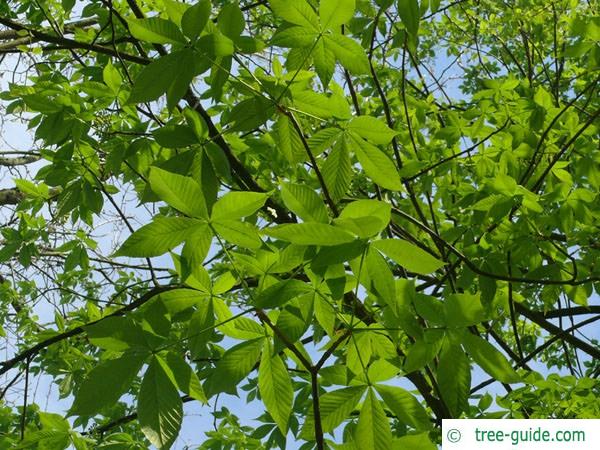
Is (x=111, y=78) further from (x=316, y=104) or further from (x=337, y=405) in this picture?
(x=337, y=405)

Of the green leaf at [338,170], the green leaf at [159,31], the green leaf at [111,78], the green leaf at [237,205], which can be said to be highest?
the green leaf at [111,78]

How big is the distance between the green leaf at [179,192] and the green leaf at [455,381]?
21.9 inches

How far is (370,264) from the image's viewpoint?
1183mm

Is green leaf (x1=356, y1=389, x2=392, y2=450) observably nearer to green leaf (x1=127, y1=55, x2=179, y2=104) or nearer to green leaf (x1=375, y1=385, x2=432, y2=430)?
green leaf (x1=375, y1=385, x2=432, y2=430)

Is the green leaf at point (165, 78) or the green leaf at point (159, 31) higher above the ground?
the green leaf at point (159, 31)

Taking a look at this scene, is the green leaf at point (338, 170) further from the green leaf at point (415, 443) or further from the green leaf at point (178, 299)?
the green leaf at point (415, 443)

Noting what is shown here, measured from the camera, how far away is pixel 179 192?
1.10 m

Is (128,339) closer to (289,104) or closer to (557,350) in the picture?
(289,104)

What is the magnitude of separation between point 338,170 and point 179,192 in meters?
0.51

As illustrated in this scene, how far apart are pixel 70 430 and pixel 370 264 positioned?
45.2 inches

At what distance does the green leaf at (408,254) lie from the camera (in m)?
1.14

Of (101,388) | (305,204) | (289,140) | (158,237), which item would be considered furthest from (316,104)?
(101,388)

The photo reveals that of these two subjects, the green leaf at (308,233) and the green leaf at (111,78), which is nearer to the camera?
the green leaf at (308,233)

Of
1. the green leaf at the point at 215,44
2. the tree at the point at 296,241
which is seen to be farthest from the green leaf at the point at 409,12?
the green leaf at the point at 215,44
